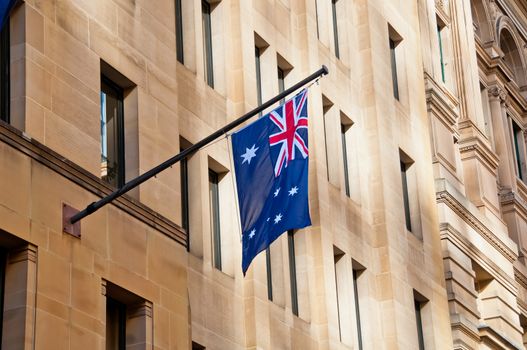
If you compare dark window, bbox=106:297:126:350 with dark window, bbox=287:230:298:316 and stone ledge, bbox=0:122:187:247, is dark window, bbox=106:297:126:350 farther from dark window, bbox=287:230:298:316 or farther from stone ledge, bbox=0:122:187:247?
dark window, bbox=287:230:298:316

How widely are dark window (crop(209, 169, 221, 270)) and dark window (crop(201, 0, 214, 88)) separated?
2436mm

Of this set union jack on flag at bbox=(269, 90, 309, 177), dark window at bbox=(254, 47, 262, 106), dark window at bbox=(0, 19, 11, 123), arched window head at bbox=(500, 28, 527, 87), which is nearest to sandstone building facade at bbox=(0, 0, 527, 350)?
dark window at bbox=(0, 19, 11, 123)

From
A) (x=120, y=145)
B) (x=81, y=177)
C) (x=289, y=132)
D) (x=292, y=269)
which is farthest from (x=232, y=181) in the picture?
(x=81, y=177)

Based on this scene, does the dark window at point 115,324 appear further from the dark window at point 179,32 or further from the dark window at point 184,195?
the dark window at point 179,32

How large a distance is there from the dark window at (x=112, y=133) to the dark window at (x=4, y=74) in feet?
9.58

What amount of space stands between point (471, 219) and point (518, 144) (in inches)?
591

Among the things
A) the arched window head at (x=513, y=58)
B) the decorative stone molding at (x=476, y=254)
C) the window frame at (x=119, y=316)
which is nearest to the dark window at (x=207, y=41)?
the window frame at (x=119, y=316)

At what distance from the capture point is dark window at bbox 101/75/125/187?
1115 inches

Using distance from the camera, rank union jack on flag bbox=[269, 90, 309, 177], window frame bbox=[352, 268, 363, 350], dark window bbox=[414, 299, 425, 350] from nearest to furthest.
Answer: union jack on flag bbox=[269, 90, 309, 177], window frame bbox=[352, 268, 363, 350], dark window bbox=[414, 299, 425, 350]

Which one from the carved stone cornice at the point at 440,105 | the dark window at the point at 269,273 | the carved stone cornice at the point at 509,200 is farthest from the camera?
the carved stone cornice at the point at 509,200

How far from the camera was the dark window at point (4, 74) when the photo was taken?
2550cm

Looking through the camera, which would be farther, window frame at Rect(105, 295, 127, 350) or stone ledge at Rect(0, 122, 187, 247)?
window frame at Rect(105, 295, 127, 350)

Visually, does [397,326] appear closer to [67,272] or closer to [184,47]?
[184,47]

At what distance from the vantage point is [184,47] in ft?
112
